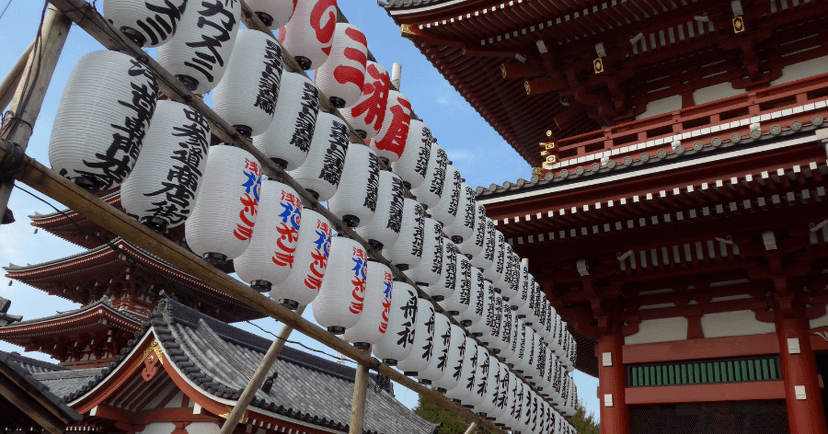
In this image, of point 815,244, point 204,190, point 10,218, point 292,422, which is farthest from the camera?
point 292,422

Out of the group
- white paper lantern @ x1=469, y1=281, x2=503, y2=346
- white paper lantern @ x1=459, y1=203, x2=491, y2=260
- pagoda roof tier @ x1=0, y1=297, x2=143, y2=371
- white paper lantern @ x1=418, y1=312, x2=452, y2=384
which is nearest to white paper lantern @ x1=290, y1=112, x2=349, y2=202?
white paper lantern @ x1=418, y1=312, x2=452, y2=384

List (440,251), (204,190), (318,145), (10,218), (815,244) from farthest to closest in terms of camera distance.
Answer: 1. (815,244)
2. (440,251)
3. (318,145)
4. (204,190)
5. (10,218)

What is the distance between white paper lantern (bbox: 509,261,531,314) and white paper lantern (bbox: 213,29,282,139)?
525cm

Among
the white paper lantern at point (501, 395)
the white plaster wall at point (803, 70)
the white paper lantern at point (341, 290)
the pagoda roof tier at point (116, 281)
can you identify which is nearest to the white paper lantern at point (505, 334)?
the white paper lantern at point (501, 395)

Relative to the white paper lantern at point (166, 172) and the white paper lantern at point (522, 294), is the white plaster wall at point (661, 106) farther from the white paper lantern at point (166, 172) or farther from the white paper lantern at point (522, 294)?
the white paper lantern at point (166, 172)

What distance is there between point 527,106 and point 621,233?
4146 mm

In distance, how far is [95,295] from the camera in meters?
21.2

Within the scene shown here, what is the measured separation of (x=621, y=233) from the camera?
879cm

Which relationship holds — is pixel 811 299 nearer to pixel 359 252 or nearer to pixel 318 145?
pixel 359 252

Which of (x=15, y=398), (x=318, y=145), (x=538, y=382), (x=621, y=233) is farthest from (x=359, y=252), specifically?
(x=538, y=382)

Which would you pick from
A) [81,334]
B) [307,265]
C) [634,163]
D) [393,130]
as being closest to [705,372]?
[634,163]

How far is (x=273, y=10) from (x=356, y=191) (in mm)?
1725

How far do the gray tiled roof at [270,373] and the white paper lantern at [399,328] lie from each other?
3639 millimetres

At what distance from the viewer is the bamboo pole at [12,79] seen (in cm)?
348
